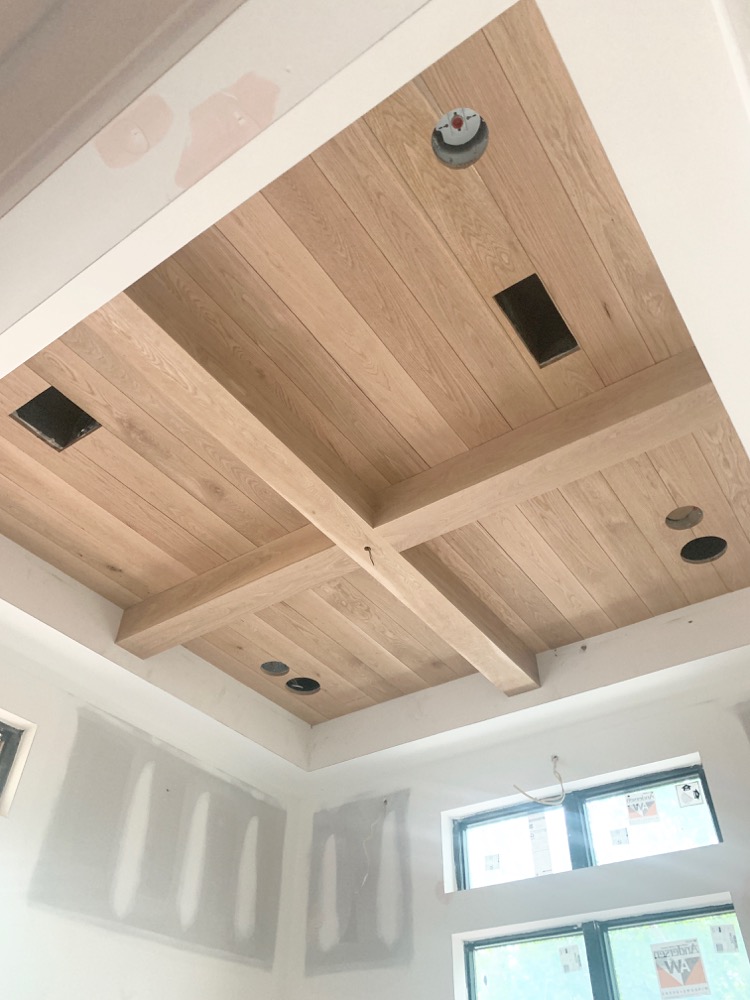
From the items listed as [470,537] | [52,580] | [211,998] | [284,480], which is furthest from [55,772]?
[470,537]

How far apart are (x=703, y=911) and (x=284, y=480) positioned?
230cm

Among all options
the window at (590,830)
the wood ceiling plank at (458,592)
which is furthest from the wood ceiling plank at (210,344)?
the window at (590,830)

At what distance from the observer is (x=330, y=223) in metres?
2.06

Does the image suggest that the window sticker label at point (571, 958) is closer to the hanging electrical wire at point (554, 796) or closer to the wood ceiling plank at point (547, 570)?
the hanging electrical wire at point (554, 796)

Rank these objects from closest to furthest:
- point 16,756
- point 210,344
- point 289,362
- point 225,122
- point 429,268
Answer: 1. point 225,122
2. point 429,268
3. point 210,344
4. point 289,362
5. point 16,756

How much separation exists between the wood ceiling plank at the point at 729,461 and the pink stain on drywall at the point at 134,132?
1775mm

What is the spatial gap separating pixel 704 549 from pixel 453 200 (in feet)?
5.88

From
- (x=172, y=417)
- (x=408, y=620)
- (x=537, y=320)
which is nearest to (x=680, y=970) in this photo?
(x=408, y=620)

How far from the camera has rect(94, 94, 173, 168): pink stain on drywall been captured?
55.6 inches

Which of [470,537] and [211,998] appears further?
[211,998]

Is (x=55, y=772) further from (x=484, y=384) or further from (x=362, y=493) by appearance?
(x=484, y=384)

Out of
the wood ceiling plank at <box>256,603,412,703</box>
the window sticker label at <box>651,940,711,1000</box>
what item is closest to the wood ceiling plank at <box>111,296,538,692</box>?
the wood ceiling plank at <box>256,603,412,703</box>

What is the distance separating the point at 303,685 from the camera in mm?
3936

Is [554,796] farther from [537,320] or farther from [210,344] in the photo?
[210,344]
